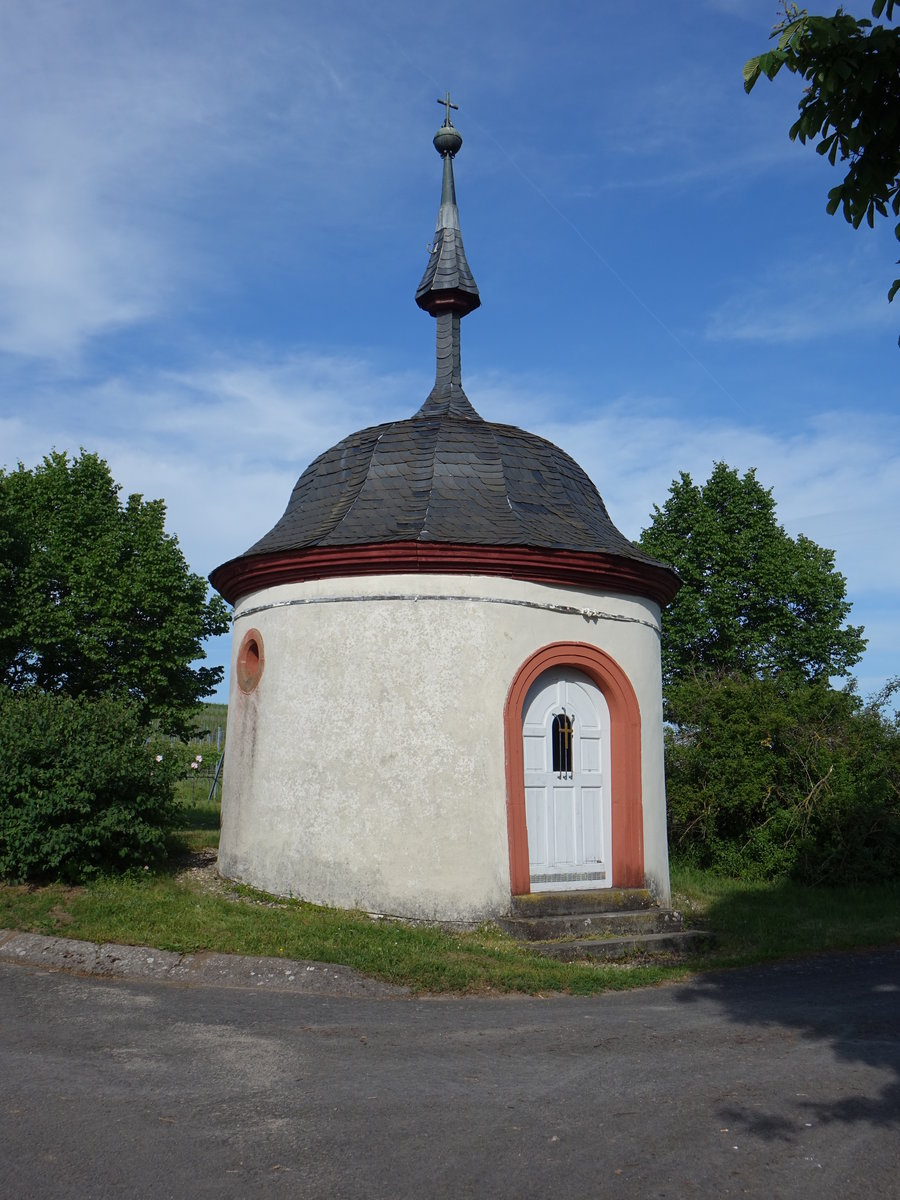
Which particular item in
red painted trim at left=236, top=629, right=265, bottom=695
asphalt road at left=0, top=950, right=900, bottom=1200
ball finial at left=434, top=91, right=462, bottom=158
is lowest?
asphalt road at left=0, top=950, right=900, bottom=1200

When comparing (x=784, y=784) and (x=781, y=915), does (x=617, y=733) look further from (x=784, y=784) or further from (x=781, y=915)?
(x=784, y=784)

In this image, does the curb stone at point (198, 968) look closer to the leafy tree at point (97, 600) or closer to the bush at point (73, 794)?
the bush at point (73, 794)

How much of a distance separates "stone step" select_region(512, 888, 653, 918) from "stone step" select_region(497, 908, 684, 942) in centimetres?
5

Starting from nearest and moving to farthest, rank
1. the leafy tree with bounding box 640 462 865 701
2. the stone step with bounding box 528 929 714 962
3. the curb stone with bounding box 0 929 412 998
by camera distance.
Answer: the curb stone with bounding box 0 929 412 998 → the stone step with bounding box 528 929 714 962 → the leafy tree with bounding box 640 462 865 701

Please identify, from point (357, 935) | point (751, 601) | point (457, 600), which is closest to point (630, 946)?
point (357, 935)

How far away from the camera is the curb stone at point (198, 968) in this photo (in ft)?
25.8

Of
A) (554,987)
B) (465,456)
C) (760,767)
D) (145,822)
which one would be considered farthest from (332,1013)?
(760,767)

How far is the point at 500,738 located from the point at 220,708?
78.3 ft

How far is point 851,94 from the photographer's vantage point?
4336mm

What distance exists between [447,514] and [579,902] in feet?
12.9

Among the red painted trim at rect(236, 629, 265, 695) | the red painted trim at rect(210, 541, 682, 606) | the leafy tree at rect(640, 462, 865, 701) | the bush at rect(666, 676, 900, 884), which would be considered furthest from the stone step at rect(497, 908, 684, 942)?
the leafy tree at rect(640, 462, 865, 701)

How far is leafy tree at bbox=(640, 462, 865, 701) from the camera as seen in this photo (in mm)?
26375

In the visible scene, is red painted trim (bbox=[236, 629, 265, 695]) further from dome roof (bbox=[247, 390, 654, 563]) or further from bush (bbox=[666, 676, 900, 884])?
bush (bbox=[666, 676, 900, 884])

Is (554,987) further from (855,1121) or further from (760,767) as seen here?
(760,767)
